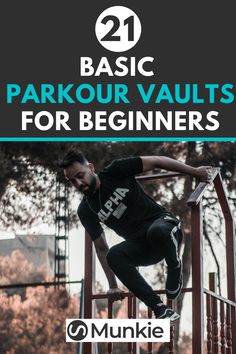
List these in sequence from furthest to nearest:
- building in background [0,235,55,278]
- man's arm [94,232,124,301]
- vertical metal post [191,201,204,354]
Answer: building in background [0,235,55,278]
man's arm [94,232,124,301]
vertical metal post [191,201,204,354]

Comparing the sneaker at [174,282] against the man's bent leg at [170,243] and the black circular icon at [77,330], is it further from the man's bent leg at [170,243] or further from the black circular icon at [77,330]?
the black circular icon at [77,330]

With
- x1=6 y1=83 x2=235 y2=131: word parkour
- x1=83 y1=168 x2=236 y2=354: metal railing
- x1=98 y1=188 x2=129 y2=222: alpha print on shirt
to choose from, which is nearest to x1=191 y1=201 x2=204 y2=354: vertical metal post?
x1=83 y1=168 x2=236 y2=354: metal railing

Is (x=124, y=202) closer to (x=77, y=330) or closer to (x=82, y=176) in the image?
(x=82, y=176)

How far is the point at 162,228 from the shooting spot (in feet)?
11.1

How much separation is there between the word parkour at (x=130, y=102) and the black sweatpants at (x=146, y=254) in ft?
6.11

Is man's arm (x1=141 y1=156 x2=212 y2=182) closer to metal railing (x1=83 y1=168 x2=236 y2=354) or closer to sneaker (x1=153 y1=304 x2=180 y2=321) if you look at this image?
metal railing (x1=83 y1=168 x2=236 y2=354)

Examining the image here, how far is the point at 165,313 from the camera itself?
11.2 ft

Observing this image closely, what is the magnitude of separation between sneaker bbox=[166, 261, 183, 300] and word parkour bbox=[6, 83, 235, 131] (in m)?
1.96

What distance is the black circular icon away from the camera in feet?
11.7

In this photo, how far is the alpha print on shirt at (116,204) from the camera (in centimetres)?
354

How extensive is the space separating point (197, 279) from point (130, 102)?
2.27 m

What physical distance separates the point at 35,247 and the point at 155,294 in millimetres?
7414

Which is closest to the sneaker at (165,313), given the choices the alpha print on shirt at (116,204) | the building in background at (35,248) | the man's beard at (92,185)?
the alpha print on shirt at (116,204)

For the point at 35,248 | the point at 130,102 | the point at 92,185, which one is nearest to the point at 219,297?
the point at 92,185
